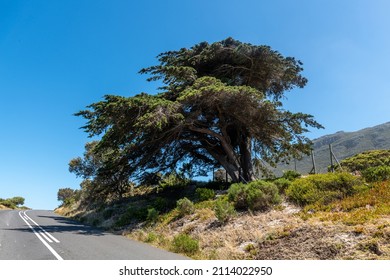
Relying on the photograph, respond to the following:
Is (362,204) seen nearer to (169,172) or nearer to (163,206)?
(163,206)

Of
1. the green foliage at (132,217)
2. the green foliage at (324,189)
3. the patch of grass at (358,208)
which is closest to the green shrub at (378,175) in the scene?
the green foliage at (324,189)

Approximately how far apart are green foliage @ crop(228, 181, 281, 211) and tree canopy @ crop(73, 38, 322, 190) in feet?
20.5

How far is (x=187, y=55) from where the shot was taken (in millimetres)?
25297

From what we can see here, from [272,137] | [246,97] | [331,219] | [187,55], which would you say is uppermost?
[187,55]

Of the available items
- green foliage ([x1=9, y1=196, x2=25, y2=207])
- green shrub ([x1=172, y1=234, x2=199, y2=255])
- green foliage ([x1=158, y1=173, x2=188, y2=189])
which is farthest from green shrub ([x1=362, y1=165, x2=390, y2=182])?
green foliage ([x1=9, y1=196, x2=25, y2=207])

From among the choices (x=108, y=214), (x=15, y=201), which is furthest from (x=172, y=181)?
(x=15, y=201)

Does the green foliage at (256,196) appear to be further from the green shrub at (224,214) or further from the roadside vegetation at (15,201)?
the roadside vegetation at (15,201)

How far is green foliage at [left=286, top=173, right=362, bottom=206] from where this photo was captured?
12570 mm

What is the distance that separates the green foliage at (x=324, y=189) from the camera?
12.6 metres

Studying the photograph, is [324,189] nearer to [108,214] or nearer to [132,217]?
[132,217]

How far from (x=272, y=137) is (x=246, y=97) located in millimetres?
5781

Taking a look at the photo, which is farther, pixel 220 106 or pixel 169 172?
pixel 169 172

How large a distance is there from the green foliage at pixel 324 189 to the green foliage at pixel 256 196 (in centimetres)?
91
